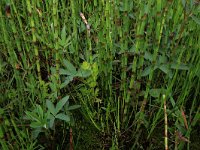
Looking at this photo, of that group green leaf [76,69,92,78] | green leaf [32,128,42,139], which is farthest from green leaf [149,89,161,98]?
green leaf [32,128,42,139]

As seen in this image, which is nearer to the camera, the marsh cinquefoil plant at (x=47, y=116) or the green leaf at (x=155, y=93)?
the marsh cinquefoil plant at (x=47, y=116)

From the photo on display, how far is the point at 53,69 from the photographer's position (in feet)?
3.74

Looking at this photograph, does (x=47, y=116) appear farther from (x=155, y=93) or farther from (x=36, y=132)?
(x=155, y=93)

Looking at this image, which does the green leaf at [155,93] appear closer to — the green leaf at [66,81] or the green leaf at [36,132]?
the green leaf at [66,81]

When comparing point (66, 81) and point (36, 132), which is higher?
point (66, 81)

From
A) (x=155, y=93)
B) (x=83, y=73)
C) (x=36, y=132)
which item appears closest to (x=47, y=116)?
(x=36, y=132)

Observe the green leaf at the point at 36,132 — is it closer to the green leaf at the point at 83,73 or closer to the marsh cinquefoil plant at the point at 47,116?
the marsh cinquefoil plant at the point at 47,116

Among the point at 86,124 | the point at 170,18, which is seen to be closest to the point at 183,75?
the point at 170,18

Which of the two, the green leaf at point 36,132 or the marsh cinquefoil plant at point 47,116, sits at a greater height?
the marsh cinquefoil plant at point 47,116

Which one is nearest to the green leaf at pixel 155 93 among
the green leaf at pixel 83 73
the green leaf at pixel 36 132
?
the green leaf at pixel 83 73

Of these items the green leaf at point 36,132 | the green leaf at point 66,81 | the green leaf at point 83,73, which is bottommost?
the green leaf at point 36,132

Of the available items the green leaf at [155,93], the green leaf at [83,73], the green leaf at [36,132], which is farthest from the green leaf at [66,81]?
the green leaf at [155,93]

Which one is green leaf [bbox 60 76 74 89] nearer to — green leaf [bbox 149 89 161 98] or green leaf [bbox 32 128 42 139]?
green leaf [bbox 32 128 42 139]

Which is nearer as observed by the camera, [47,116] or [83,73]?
[47,116]
